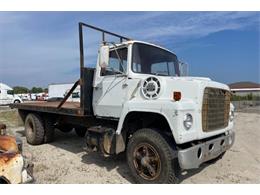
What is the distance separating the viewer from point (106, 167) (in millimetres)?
5410

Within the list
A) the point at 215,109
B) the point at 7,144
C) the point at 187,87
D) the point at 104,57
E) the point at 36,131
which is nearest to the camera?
the point at 187,87

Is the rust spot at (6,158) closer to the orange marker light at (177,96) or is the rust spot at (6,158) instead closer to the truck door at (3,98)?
the orange marker light at (177,96)

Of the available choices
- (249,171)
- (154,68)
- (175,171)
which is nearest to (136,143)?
(175,171)

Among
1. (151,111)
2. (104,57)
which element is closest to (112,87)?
(104,57)

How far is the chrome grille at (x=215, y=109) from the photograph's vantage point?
413 cm

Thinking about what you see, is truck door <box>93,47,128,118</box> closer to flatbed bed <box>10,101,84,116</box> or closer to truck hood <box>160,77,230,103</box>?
flatbed bed <box>10,101,84,116</box>

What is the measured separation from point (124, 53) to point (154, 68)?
2.16 feet

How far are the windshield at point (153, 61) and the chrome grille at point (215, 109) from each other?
127 cm

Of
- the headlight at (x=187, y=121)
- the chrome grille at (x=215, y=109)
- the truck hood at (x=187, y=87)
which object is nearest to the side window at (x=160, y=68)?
the truck hood at (x=187, y=87)

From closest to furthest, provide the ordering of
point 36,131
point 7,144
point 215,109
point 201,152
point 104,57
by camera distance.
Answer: point 201,152 → point 7,144 → point 215,109 → point 104,57 → point 36,131

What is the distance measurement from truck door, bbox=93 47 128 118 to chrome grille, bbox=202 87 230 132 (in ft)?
4.95

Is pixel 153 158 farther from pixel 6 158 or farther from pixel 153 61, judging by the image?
pixel 6 158

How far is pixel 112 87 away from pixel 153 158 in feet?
5.53

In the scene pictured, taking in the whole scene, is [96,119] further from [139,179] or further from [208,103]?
A: [208,103]
